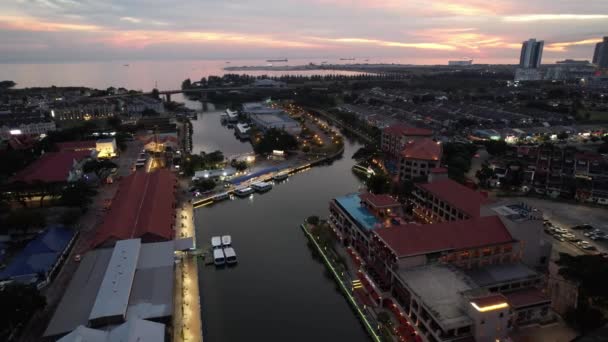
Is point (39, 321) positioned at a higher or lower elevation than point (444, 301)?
lower

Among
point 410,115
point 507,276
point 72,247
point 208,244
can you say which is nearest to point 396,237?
point 507,276

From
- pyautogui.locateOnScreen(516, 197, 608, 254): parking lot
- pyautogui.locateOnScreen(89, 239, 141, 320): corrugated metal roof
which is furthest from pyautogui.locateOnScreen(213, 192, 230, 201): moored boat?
pyautogui.locateOnScreen(516, 197, 608, 254): parking lot

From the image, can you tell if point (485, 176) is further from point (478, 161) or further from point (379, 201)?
point (379, 201)

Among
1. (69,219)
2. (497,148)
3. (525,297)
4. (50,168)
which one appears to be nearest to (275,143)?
(50,168)

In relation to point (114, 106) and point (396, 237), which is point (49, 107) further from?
point (396, 237)

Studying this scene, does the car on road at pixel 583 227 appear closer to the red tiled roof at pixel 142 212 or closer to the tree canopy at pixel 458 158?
the tree canopy at pixel 458 158

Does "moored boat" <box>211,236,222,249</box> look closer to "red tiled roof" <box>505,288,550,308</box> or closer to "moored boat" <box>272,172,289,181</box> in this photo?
"moored boat" <box>272,172,289,181</box>
